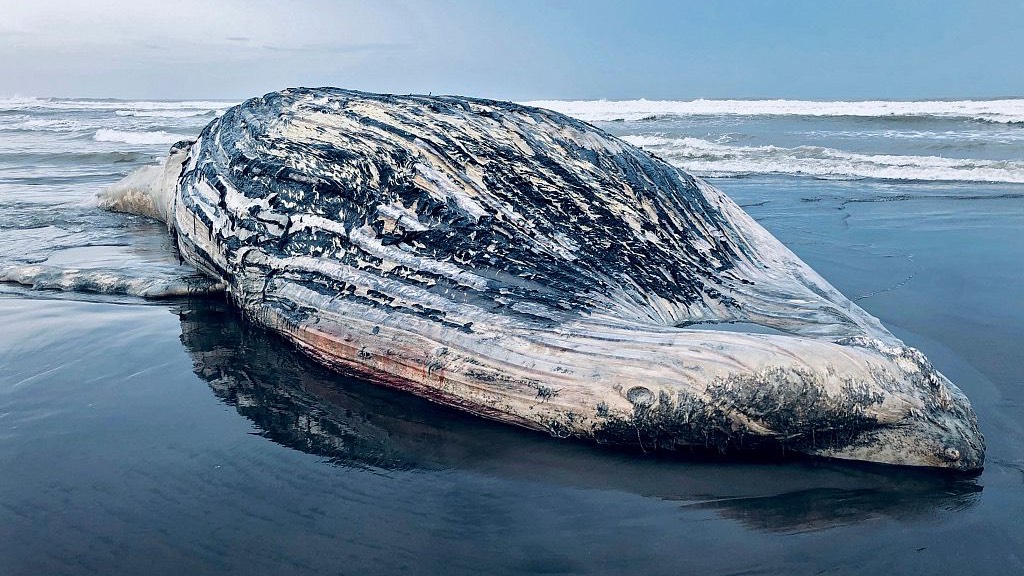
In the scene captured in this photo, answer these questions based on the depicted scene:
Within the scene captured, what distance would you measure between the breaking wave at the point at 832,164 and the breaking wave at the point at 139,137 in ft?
44.3

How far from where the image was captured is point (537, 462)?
2639mm

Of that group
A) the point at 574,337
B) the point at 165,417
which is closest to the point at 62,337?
the point at 165,417

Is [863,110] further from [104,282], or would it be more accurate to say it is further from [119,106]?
[119,106]

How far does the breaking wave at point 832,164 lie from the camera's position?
421 inches

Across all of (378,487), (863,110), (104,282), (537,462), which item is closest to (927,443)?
(537,462)

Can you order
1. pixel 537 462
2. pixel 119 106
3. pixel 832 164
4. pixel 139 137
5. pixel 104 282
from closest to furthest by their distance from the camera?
pixel 537 462, pixel 104 282, pixel 832 164, pixel 139 137, pixel 119 106

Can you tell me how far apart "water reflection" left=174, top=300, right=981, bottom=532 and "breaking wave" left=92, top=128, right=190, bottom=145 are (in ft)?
62.9

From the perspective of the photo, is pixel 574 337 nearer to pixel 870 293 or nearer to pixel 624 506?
pixel 624 506

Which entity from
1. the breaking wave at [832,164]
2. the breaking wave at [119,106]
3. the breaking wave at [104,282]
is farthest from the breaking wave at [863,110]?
the breaking wave at [119,106]

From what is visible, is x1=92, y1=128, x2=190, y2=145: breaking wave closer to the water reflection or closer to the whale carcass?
the whale carcass

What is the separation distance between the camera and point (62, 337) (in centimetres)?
373

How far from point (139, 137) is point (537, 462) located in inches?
880

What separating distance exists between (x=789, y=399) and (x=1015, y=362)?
1650mm

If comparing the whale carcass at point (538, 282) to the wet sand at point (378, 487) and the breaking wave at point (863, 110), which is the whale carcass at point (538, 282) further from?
the breaking wave at point (863, 110)
